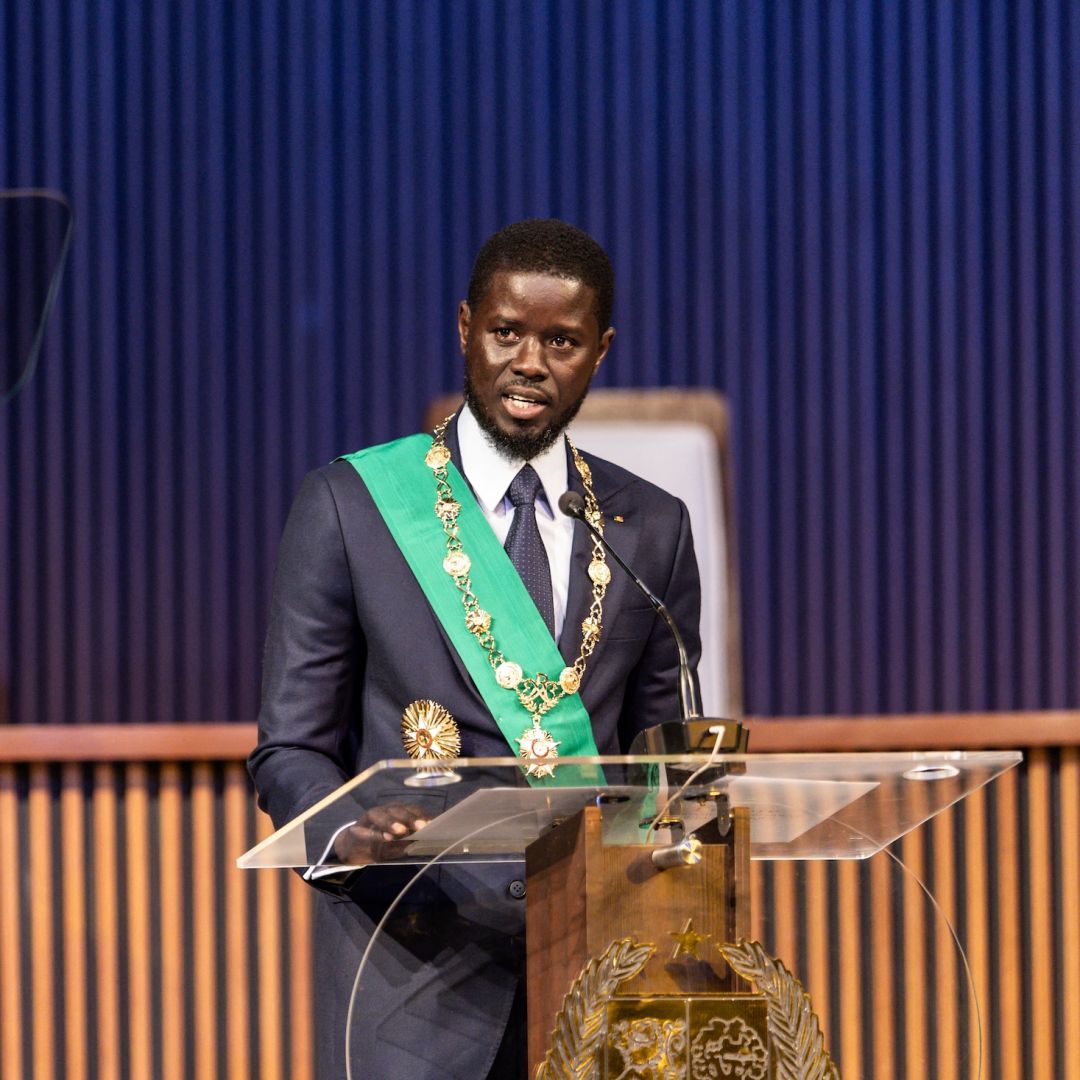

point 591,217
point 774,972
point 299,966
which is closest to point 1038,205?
point 591,217

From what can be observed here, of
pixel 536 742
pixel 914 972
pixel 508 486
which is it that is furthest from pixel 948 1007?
pixel 508 486

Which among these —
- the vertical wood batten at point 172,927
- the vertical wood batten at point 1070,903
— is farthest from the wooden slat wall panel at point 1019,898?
the vertical wood batten at point 172,927

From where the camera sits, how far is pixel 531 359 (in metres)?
1.68

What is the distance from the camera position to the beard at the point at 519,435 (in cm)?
171

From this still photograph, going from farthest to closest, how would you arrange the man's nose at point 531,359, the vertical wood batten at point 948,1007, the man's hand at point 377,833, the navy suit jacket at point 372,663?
the man's nose at point 531,359, the navy suit jacket at point 372,663, the vertical wood batten at point 948,1007, the man's hand at point 377,833

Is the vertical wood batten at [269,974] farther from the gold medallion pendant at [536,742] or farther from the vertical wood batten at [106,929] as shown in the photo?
the gold medallion pendant at [536,742]

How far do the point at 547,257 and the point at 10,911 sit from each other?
59.3 inches

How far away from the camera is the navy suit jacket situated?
1.56 metres

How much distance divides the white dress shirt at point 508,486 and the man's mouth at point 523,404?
59 millimetres

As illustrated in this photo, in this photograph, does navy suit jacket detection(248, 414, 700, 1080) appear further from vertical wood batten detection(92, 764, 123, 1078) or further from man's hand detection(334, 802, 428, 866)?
vertical wood batten detection(92, 764, 123, 1078)

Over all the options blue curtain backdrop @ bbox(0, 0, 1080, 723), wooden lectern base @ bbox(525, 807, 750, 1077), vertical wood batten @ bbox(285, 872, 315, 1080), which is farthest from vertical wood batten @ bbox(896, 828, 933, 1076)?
blue curtain backdrop @ bbox(0, 0, 1080, 723)

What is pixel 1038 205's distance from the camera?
341cm

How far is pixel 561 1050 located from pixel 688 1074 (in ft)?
0.30

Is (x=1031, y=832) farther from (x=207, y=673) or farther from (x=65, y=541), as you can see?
(x=65, y=541)
